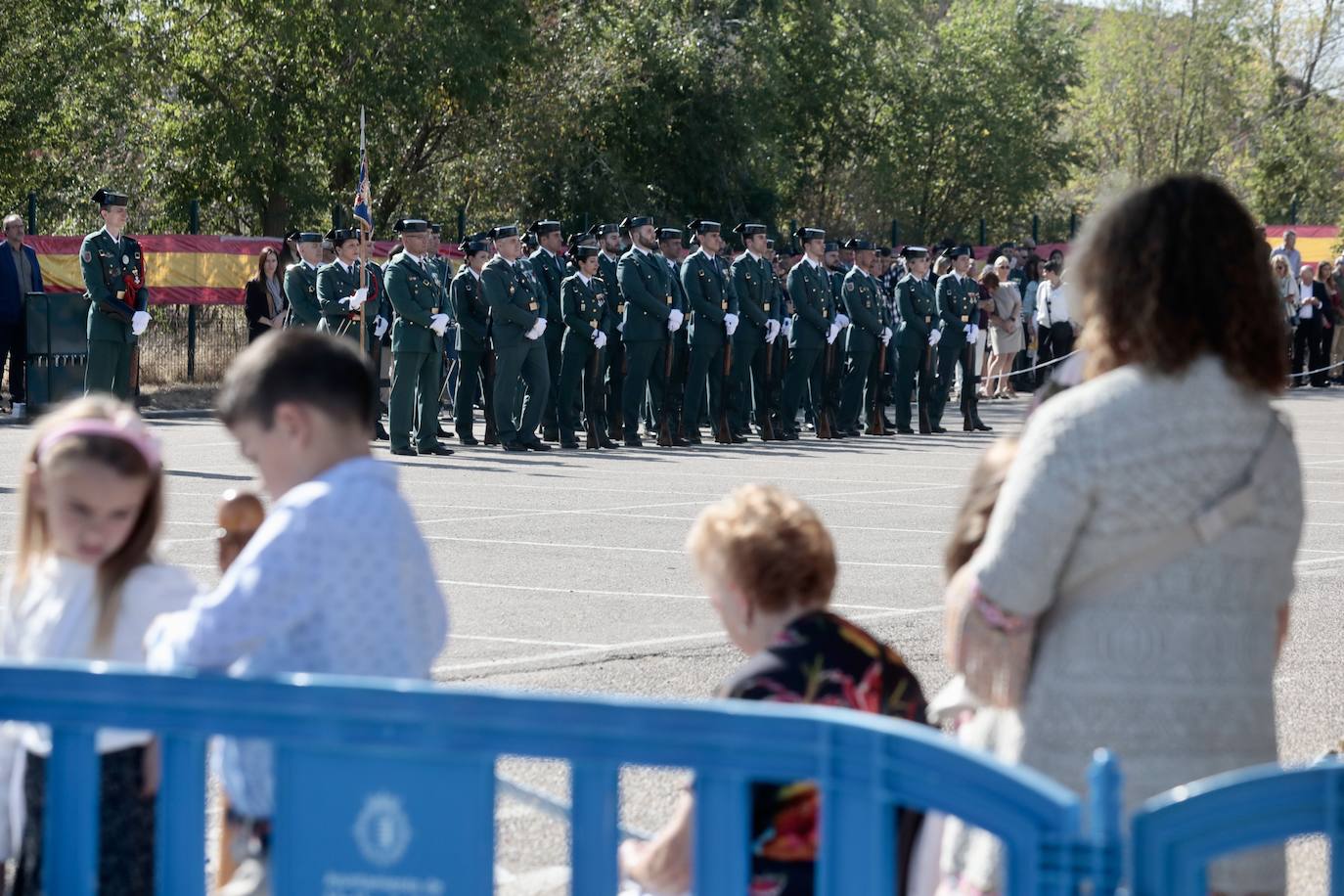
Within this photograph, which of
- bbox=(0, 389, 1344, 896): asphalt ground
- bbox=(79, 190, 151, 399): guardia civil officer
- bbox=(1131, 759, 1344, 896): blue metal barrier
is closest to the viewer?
bbox=(1131, 759, 1344, 896): blue metal barrier

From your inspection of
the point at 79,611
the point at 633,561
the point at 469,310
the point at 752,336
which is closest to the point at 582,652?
the point at 633,561

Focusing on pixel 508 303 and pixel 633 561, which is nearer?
pixel 633 561

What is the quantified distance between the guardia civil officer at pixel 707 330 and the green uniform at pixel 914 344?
2487 mm

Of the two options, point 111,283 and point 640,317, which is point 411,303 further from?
point 640,317

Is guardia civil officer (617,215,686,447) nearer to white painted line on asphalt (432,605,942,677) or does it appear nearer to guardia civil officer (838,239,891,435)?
guardia civil officer (838,239,891,435)

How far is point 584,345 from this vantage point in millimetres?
19703

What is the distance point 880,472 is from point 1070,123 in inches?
2281

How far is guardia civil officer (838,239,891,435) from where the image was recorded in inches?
861

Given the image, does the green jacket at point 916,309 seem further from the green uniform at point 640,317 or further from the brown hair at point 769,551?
the brown hair at point 769,551

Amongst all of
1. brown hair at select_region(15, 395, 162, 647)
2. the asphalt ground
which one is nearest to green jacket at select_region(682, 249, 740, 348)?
the asphalt ground

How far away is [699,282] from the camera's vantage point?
20438mm

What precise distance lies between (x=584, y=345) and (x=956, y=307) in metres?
4.96

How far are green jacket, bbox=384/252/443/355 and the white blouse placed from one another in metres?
14.5

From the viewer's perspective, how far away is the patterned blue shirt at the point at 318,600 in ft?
10.5
